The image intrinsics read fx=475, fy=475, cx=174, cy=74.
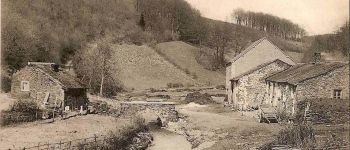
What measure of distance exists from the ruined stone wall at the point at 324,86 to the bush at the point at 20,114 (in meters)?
14.0

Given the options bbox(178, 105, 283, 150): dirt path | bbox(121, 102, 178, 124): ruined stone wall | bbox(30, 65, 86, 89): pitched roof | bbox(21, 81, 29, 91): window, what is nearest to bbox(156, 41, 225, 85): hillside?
bbox(121, 102, 178, 124): ruined stone wall

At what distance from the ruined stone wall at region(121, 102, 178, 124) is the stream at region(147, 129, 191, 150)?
124 inches

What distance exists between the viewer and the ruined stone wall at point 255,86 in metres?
34.8

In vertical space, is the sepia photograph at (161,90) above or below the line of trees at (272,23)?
below

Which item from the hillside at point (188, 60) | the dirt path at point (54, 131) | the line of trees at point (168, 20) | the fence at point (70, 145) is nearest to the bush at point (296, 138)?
the fence at point (70, 145)

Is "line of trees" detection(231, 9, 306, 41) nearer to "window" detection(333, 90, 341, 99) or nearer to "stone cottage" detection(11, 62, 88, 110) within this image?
"window" detection(333, 90, 341, 99)

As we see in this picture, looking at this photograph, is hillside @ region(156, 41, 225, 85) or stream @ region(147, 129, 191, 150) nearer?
stream @ region(147, 129, 191, 150)

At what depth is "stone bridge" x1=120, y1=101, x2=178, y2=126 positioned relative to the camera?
30391 millimetres

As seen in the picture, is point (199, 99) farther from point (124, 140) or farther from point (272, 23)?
point (124, 140)

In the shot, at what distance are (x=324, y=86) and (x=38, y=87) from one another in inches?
669

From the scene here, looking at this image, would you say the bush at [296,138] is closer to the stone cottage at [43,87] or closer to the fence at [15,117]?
the fence at [15,117]

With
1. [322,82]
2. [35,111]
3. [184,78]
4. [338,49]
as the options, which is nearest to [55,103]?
[35,111]

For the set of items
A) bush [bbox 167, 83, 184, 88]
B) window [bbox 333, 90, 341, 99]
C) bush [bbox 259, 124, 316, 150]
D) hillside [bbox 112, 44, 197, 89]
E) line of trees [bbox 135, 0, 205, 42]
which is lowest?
bush [bbox 259, 124, 316, 150]

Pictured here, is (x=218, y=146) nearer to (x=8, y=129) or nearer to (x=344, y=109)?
(x=344, y=109)
